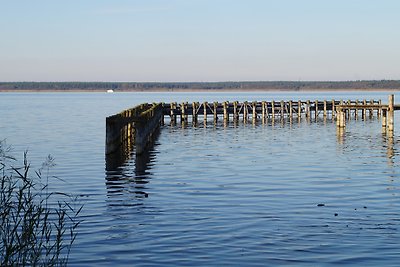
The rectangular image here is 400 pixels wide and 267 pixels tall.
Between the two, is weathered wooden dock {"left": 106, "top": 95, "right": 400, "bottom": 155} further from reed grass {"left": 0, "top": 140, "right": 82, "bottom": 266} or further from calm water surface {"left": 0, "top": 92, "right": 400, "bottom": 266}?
reed grass {"left": 0, "top": 140, "right": 82, "bottom": 266}

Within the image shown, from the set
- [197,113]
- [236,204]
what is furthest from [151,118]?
[197,113]

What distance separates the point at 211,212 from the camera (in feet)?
62.4

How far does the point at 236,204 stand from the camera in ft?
66.8

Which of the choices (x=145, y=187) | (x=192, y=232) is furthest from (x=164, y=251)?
(x=145, y=187)

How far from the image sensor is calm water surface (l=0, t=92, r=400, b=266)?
14445mm

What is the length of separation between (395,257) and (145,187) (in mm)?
11734

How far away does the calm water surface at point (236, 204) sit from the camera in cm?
1445

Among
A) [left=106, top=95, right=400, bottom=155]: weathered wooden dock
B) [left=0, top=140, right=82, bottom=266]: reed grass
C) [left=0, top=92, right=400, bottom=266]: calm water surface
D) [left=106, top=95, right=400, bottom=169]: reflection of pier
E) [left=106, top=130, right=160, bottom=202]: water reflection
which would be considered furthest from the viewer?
[left=106, top=95, right=400, bottom=155]: weathered wooden dock

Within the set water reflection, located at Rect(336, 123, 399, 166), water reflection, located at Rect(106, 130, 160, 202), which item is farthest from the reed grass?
water reflection, located at Rect(336, 123, 399, 166)

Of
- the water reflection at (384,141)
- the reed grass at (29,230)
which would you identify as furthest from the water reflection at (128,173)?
the water reflection at (384,141)

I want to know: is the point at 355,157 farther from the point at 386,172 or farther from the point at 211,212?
the point at 211,212

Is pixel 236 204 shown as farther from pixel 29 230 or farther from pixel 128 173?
pixel 29 230

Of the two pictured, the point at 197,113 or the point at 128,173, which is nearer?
the point at 128,173

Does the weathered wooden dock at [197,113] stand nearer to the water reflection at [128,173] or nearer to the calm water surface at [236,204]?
the water reflection at [128,173]
